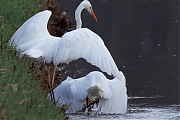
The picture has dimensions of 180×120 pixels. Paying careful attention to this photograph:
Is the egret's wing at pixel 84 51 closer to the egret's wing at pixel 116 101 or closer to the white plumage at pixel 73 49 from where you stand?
the white plumage at pixel 73 49

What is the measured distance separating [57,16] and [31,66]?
319 inches

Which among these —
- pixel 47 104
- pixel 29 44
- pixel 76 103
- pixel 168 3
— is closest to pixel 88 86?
pixel 76 103

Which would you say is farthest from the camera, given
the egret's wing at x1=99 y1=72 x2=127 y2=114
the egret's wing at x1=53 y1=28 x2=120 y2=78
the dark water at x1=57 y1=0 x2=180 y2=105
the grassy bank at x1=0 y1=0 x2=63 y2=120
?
the dark water at x1=57 y1=0 x2=180 y2=105

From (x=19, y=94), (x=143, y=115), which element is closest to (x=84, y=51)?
(x=143, y=115)

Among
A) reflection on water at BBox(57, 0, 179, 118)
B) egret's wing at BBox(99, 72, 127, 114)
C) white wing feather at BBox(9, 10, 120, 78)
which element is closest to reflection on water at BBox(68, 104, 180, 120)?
egret's wing at BBox(99, 72, 127, 114)

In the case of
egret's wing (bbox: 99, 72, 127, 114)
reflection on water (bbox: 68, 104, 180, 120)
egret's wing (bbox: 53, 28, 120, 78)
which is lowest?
reflection on water (bbox: 68, 104, 180, 120)

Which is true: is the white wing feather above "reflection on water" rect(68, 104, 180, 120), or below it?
above

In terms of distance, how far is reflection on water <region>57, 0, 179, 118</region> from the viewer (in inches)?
380

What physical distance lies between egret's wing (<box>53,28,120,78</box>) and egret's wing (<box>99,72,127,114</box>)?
0.46m

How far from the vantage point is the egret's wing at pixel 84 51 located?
6.92 m

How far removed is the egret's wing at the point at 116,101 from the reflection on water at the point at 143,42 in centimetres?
90

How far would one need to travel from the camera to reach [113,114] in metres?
7.56

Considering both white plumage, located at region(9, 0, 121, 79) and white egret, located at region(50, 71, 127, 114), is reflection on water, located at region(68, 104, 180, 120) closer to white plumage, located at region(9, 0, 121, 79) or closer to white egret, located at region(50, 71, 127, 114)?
white egret, located at region(50, 71, 127, 114)

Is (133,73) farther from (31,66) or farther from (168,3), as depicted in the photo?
(168,3)
